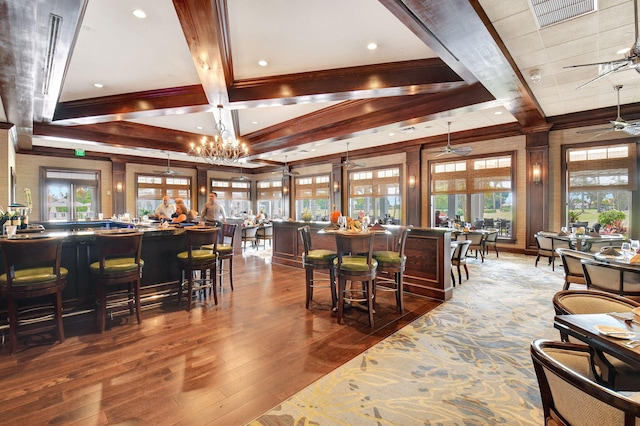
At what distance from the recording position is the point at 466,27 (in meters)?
2.97

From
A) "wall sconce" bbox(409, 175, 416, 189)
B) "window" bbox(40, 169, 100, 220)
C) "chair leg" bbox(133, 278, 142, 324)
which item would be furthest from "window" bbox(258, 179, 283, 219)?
"chair leg" bbox(133, 278, 142, 324)

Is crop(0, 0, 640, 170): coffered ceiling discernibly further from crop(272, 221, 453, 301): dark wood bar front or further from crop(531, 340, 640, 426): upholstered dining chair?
crop(531, 340, 640, 426): upholstered dining chair

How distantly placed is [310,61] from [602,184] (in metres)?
7.40

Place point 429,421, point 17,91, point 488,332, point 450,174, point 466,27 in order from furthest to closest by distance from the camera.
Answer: point 450,174 → point 17,91 → point 488,332 → point 466,27 → point 429,421

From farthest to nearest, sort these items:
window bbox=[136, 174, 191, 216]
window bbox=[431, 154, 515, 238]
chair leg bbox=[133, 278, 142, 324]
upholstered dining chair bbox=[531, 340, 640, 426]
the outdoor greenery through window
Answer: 1. window bbox=[136, 174, 191, 216]
2. window bbox=[431, 154, 515, 238]
3. the outdoor greenery through window
4. chair leg bbox=[133, 278, 142, 324]
5. upholstered dining chair bbox=[531, 340, 640, 426]

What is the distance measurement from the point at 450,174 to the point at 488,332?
6773mm

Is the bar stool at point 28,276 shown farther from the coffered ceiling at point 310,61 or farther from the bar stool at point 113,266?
the coffered ceiling at point 310,61

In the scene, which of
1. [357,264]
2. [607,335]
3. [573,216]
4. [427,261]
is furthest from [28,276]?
[573,216]

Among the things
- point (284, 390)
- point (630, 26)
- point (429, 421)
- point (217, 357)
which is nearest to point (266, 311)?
point (217, 357)

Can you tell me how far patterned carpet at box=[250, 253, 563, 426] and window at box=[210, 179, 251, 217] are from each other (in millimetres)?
11619

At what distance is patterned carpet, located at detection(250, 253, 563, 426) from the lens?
76.0 inches

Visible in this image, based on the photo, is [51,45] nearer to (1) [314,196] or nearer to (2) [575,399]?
(2) [575,399]

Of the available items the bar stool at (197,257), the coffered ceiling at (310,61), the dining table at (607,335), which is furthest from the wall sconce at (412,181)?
the dining table at (607,335)

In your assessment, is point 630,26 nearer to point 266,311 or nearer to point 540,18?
point 540,18
